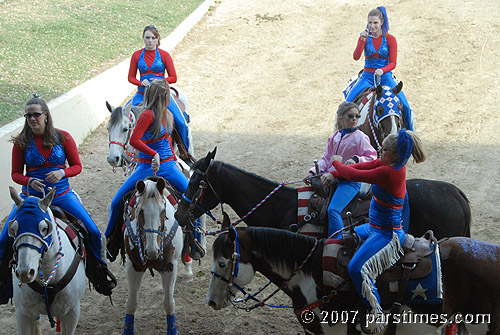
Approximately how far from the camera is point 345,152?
5.96m

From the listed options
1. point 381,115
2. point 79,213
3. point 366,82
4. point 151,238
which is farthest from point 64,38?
point 151,238

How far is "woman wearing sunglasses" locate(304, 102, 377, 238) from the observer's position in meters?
5.71

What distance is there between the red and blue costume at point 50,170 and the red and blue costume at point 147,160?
733mm

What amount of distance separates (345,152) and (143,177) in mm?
2568

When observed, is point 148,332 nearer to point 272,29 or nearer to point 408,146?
point 408,146

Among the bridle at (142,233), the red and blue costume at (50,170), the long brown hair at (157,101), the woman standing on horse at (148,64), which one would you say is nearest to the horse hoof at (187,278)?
the bridle at (142,233)

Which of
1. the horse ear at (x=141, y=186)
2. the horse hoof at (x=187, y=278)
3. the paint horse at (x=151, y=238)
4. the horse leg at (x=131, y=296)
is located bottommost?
the horse hoof at (x=187, y=278)

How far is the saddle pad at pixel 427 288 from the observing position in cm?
453

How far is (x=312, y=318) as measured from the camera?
15.2 feet

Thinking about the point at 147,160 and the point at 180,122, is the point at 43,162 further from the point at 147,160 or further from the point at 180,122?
the point at 180,122

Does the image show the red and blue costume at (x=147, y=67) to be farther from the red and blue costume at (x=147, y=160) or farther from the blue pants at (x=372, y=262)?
the blue pants at (x=372, y=262)

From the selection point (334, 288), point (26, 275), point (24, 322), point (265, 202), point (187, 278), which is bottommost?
point (187, 278)

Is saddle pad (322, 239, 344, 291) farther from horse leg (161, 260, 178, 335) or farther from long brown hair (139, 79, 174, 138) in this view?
long brown hair (139, 79, 174, 138)

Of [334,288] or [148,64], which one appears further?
[148,64]
